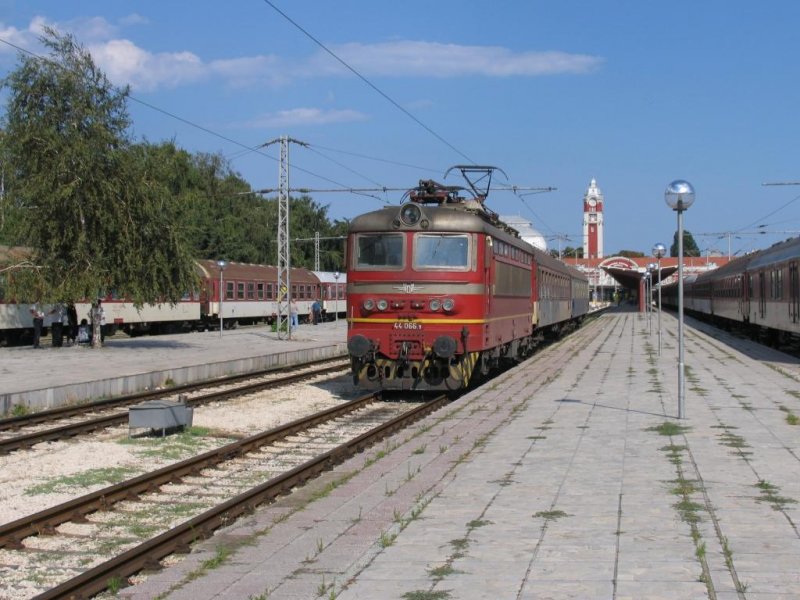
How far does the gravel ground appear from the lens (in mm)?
9305

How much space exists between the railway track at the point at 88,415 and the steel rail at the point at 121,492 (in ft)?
7.90

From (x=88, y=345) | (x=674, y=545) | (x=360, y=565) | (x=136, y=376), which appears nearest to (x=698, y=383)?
(x=136, y=376)

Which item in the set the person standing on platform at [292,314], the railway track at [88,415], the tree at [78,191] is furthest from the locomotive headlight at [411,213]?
the person standing on platform at [292,314]

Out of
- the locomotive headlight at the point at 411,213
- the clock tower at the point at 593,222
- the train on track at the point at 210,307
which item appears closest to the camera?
the locomotive headlight at the point at 411,213

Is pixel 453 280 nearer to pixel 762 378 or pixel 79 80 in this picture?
pixel 762 378

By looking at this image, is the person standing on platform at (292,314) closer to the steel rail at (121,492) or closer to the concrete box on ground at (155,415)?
the steel rail at (121,492)

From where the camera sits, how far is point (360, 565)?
604 cm

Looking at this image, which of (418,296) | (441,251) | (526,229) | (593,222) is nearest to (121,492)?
(418,296)

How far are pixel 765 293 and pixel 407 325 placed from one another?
1874 cm

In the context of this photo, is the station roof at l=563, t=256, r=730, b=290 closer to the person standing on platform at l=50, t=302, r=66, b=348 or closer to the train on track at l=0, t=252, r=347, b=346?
the train on track at l=0, t=252, r=347, b=346

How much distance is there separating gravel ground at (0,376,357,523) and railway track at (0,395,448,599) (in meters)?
0.70

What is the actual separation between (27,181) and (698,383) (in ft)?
61.0

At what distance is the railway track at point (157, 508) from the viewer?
6488mm

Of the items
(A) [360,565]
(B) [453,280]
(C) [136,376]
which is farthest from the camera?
(C) [136,376]
